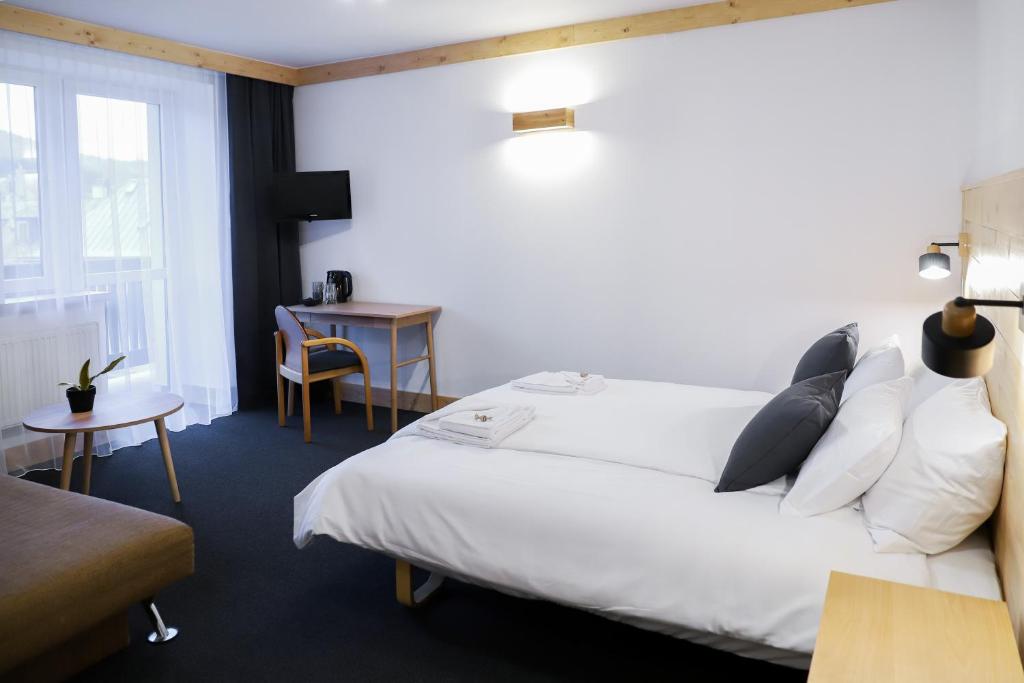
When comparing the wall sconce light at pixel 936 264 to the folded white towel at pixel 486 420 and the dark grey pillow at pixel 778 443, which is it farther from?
the folded white towel at pixel 486 420

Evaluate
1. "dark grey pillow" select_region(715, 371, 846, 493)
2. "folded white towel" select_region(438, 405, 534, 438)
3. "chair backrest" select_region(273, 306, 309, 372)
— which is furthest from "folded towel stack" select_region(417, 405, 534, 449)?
"chair backrest" select_region(273, 306, 309, 372)

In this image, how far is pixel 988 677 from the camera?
1278 mm

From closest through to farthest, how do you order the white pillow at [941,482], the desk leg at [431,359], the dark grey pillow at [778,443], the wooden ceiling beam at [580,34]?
1. the white pillow at [941,482]
2. the dark grey pillow at [778,443]
3. the wooden ceiling beam at [580,34]
4. the desk leg at [431,359]

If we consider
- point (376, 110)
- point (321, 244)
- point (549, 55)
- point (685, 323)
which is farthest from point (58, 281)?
point (685, 323)

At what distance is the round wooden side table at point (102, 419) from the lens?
127 inches

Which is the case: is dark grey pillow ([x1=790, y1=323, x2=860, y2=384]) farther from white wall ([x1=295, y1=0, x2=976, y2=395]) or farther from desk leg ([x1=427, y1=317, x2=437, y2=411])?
desk leg ([x1=427, y1=317, x2=437, y2=411])

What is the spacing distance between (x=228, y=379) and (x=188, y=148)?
1611 millimetres

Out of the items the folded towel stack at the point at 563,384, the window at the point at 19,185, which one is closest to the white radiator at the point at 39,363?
the window at the point at 19,185

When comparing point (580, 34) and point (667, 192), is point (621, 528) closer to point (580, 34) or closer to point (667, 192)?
point (667, 192)

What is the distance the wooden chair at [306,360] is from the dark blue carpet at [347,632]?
1277mm

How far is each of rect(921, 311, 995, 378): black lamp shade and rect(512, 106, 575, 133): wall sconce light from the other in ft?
11.5

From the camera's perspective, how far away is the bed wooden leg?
103 inches

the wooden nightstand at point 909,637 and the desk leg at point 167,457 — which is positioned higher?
the wooden nightstand at point 909,637

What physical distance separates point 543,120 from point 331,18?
1347 mm
